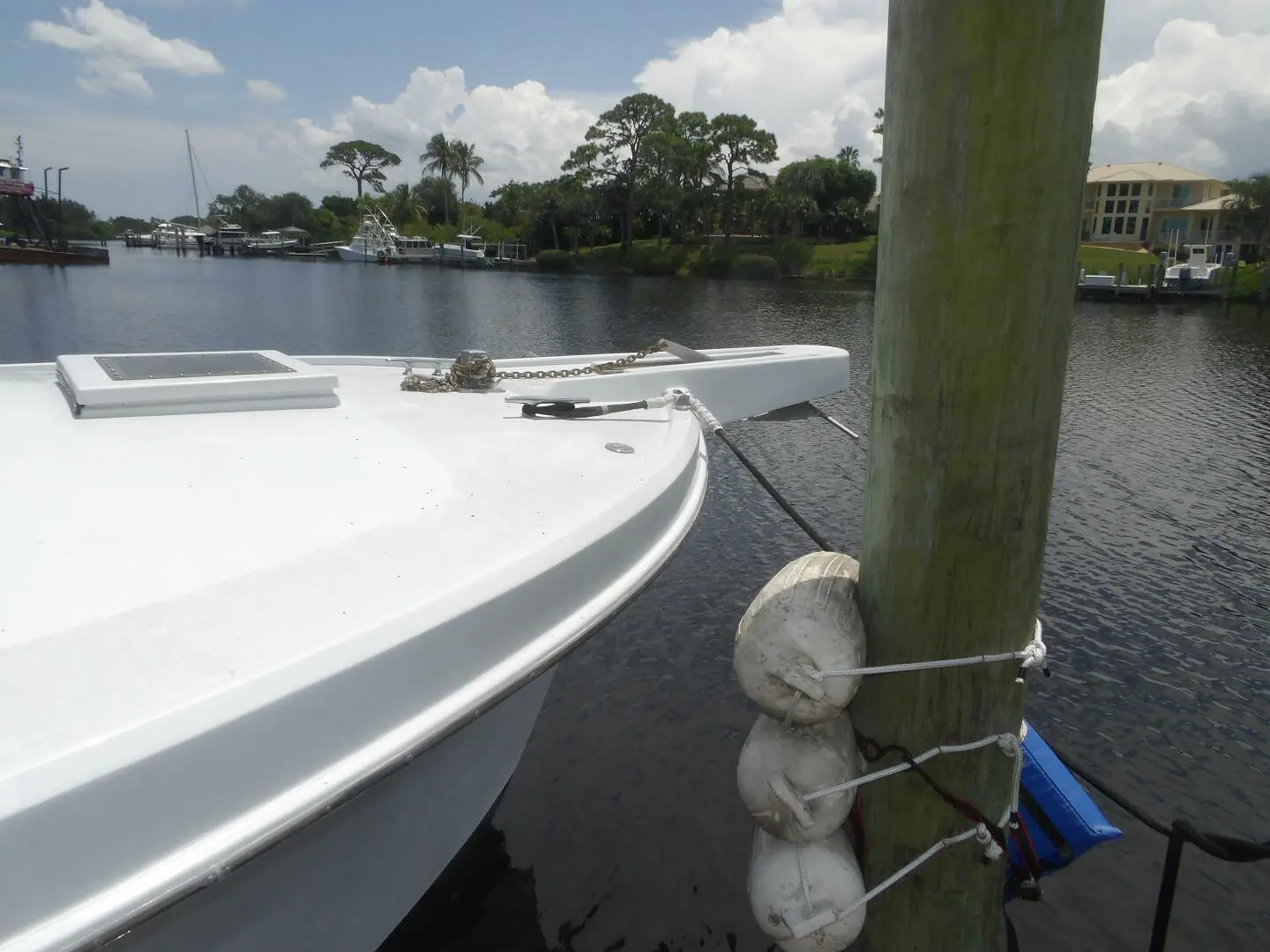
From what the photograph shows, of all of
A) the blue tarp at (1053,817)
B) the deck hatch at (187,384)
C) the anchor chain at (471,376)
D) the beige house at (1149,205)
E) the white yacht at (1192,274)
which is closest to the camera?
the blue tarp at (1053,817)

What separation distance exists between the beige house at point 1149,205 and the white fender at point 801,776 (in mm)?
76322

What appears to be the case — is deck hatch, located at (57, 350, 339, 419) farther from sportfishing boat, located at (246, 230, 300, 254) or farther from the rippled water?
sportfishing boat, located at (246, 230, 300, 254)

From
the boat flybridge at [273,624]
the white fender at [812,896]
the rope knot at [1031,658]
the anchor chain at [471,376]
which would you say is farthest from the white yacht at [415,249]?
the rope knot at [1031,658]

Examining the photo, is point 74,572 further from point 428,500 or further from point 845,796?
point 845,796

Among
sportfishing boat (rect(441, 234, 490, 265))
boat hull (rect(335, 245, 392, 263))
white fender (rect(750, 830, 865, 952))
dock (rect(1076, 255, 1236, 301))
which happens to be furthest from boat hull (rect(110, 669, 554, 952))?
boat hull (rect(335, 245, 392, 263))

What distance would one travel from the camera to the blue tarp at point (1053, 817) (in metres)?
2.52

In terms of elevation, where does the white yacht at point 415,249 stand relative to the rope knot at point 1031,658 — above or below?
above

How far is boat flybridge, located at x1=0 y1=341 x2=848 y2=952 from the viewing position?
5.31ft

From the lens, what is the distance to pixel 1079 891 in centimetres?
440

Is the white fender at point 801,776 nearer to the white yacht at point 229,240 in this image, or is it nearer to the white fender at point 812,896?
the white fender at point 812,896

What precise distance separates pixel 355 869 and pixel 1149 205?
83615 millimetres

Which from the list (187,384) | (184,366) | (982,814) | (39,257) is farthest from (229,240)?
(982,814)

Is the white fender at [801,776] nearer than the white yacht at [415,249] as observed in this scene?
Yes

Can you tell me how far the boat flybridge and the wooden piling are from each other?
40.6 inches
